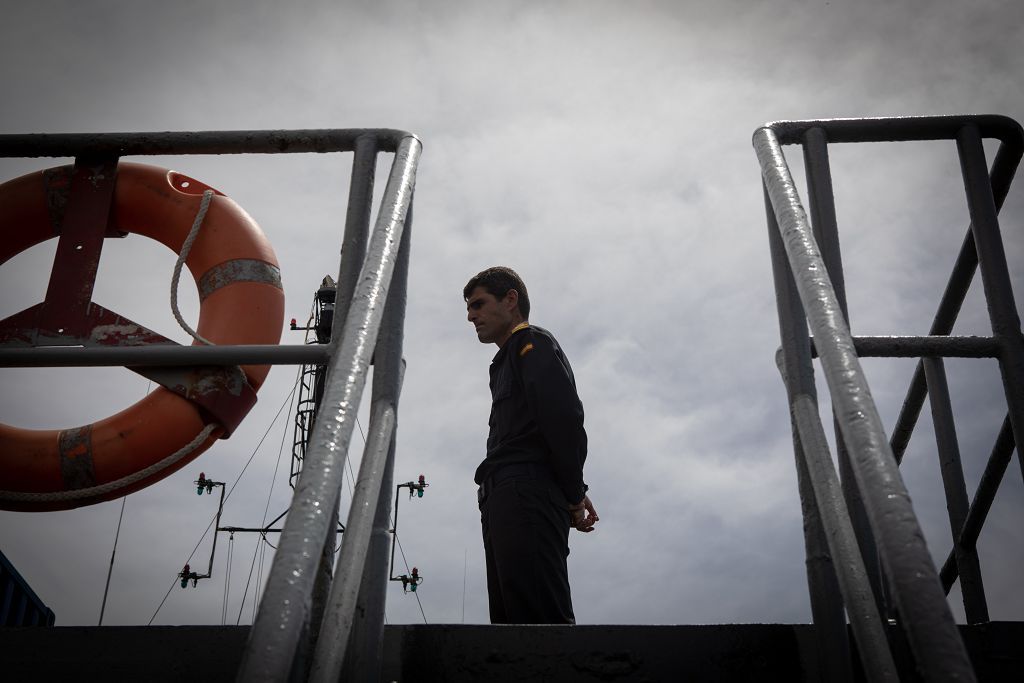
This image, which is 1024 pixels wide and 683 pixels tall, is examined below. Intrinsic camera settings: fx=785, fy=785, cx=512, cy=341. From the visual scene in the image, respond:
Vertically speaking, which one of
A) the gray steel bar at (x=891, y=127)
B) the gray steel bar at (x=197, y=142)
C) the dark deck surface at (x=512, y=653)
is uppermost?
the gray steel bar at (x=891, y=127)

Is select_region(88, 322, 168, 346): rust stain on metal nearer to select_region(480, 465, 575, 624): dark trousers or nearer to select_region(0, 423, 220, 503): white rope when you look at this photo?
select_region(0, 423, 220, 503): white rope

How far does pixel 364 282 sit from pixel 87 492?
987mm

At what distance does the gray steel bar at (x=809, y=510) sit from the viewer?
46.9 inches

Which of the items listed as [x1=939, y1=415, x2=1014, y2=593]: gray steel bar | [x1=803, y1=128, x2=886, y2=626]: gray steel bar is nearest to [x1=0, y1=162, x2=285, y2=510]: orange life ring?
[x1=803, y1=128, x2=886, y2=626]: gray steel bar

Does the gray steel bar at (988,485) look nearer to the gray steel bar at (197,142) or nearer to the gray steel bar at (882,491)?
the gray steel bar at (882,491)

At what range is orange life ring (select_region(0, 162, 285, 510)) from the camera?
1686 millimetres

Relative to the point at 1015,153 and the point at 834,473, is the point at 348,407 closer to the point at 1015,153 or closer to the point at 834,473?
the point at 834,473

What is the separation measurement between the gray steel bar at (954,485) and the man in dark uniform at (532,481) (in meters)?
0.94

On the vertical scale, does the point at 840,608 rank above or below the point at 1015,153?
below

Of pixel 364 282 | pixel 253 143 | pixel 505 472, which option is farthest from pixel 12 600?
pixel 364 282

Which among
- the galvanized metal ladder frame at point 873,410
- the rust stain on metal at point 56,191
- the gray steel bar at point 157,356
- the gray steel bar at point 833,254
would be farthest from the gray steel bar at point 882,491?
the rust stain on metal at point 56,191

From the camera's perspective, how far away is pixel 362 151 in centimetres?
158

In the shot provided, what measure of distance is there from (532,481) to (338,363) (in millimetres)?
1221

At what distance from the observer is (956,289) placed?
200cm
